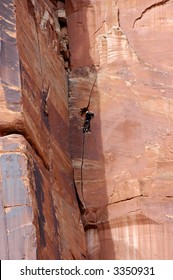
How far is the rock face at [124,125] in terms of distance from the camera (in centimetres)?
1538

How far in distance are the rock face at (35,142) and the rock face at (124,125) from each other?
0.20m

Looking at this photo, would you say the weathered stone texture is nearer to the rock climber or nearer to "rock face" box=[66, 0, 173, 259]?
"rock face" box=[66, 0, 173, 259]

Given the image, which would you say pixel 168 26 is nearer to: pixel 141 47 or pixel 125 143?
pixel 141 47

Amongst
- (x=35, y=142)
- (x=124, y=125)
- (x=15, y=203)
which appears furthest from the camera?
(x=124, y=125)

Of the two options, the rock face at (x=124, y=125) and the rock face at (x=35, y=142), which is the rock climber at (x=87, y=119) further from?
the rock face at (x=35, y=142)

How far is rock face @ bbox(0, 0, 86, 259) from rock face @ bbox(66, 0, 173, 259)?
195 millimetres

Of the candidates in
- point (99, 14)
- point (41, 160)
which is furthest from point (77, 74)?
point (41, 160)

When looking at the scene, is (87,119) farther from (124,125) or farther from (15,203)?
→ (15,203)

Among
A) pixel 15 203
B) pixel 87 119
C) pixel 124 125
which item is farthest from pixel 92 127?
pixel 15 203

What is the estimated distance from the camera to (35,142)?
1455 cm

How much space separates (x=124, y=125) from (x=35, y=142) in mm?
1582

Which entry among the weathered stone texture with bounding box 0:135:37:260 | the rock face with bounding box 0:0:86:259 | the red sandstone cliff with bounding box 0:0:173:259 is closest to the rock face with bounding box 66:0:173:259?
the red sandstone cliff with bounding box 0:0:173:259

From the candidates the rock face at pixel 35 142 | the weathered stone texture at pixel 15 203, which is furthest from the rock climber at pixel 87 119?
the weathered stone texture at pixel 15 203

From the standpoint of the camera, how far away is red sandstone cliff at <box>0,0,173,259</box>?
1430 centimetres
